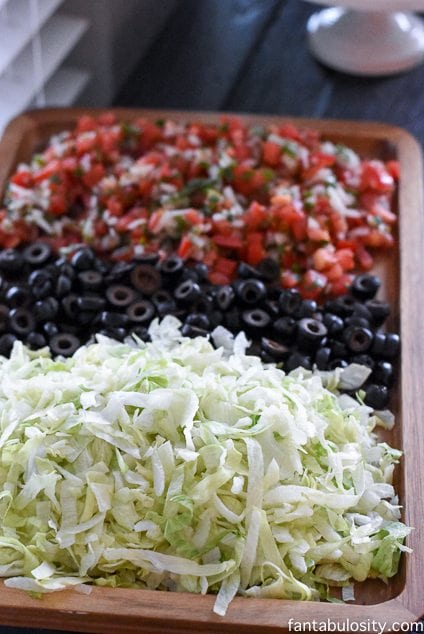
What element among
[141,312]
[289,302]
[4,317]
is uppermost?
[289,302]

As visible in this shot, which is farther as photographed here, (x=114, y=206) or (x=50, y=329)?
(x=114, y=206)

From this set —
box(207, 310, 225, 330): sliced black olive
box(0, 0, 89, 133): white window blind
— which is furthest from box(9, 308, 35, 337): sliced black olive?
box(0, 0, 89, 133): white window blind

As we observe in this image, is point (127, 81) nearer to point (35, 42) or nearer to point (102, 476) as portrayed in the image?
point (35, 42)

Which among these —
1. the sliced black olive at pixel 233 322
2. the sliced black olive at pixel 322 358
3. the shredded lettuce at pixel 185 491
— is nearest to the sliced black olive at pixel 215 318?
the sliced black olive at pixel 233 322

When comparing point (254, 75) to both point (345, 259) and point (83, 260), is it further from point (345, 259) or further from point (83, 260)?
point (83, 260)

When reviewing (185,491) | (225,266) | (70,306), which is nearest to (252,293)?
(225,266)

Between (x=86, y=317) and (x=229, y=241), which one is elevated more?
(x=229, y=241)

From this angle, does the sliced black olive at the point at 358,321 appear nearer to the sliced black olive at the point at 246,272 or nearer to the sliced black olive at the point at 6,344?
the sliced black olive at the point at 246,272
